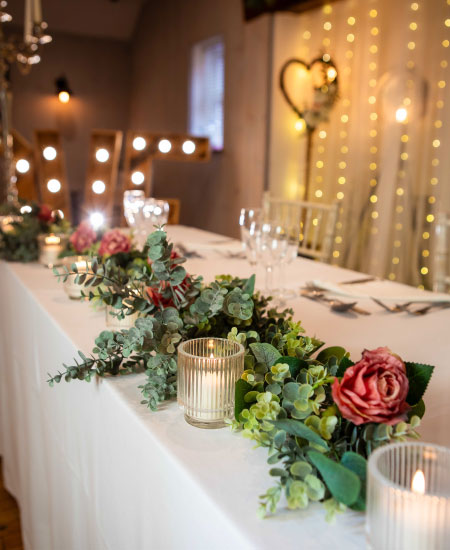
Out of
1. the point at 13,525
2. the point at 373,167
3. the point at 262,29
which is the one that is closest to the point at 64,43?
the point at 262,29

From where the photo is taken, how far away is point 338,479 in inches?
20.0

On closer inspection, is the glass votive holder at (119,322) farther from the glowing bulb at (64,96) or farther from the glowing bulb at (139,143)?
the glowing bulb at (64,96)

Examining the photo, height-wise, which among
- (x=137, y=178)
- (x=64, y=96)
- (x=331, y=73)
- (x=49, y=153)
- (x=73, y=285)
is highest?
(x=64, y=96)

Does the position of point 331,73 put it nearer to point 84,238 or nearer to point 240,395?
point 84,238

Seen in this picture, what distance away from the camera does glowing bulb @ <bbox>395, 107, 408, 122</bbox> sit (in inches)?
141

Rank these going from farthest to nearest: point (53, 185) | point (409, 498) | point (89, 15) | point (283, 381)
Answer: point (89, 15) < point (53, 185) < point (283, 381) < point (409, 498)

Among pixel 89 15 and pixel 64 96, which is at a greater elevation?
pixel 89 15

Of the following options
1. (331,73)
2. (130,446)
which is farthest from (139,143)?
(130,446)

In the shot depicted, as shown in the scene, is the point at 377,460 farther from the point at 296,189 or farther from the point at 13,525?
the point at 296,189

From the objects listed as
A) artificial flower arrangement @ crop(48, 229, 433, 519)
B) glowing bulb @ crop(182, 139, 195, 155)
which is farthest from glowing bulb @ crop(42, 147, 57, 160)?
artificial flower arrangement @ crop(48, 229, 433, 519)

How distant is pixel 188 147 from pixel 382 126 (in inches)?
55.0

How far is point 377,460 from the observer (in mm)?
459

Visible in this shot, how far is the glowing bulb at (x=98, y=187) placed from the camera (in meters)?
3.91

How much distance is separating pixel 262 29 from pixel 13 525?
3.83m
